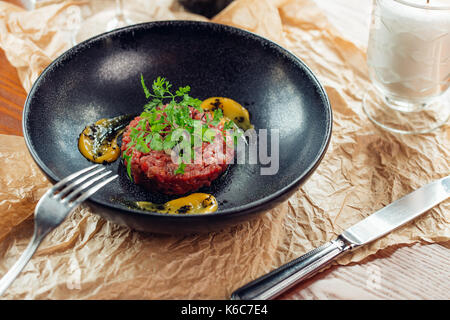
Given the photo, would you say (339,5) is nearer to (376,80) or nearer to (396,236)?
(376,80)

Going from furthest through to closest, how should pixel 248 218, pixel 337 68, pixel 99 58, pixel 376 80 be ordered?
1. pixel 337 68
2. pixel 376 80
3. pixel 99 58
4. pixel 248 218

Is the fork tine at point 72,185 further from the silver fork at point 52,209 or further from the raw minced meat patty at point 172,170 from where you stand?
the raw minced meat patty at point 172,170

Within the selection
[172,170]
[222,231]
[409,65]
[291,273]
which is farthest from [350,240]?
[409,65]

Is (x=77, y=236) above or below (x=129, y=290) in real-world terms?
above

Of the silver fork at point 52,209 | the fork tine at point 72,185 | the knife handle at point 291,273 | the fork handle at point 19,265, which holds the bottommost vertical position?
the knife handle at point 291,273

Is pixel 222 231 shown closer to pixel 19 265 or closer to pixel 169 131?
pixel 169 131

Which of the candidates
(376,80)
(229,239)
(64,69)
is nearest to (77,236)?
(229,239)

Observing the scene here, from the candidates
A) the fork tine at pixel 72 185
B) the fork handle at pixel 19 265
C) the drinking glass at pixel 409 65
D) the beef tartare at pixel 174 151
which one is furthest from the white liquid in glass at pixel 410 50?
the fork handle at pixel 19 265
